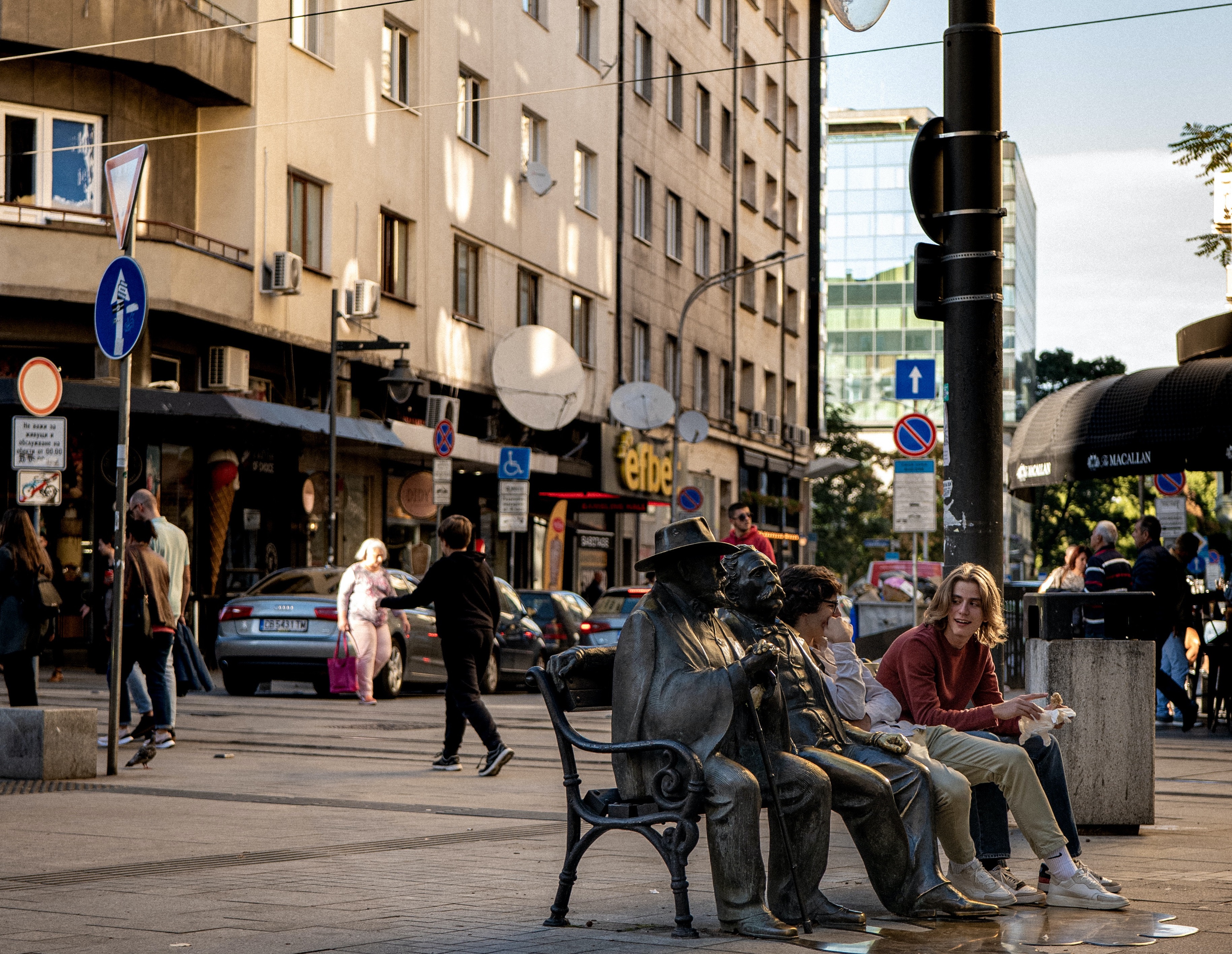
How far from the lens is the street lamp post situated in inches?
1577

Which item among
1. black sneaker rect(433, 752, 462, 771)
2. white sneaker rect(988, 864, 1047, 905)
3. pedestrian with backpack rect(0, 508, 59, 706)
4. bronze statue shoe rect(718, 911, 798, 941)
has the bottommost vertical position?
black sneaker rect(433, 752, 462, 771)

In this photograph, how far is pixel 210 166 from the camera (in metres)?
26.4

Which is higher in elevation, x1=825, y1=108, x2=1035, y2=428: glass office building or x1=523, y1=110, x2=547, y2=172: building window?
x1=825, y1=108, x2=1035, y2=428: glass office building

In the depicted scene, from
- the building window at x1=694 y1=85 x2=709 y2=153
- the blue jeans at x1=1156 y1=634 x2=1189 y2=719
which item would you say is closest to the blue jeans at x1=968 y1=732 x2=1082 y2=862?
the blue jeans at x1=1156 y1=634 x2=1189 y2=719

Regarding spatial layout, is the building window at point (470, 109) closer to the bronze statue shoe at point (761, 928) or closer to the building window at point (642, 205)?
the building window at point (642, 205)

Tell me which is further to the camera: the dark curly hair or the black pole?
the black pole

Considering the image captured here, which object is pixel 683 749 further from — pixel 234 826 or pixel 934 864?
pixel 234 826

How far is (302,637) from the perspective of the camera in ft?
68.5

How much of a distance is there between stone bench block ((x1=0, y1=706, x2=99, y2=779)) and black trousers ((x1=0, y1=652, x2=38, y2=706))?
1473 mm

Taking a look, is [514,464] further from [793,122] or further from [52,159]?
[793,122]

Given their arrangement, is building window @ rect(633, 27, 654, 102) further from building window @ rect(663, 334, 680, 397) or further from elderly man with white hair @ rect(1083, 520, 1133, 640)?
elderly man with white hair @ rect(1083, 520, 1133, 640)

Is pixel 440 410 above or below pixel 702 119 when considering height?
below

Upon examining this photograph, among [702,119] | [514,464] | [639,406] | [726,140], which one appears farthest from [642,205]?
[514,464]

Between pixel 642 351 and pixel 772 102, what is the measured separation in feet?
48.5
